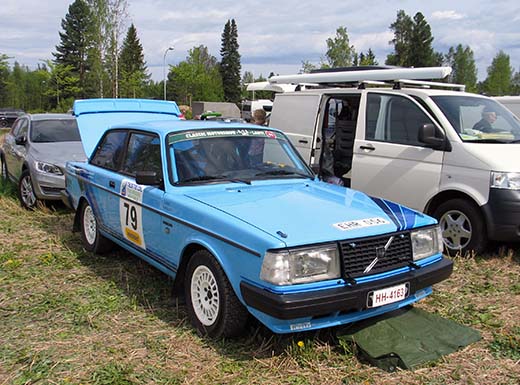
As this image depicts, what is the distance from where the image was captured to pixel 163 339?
3857 mm

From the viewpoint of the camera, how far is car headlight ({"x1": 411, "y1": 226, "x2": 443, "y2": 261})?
385cm

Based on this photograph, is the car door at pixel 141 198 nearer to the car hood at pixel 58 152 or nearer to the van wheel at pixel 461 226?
the van wheel at pixel 461 226

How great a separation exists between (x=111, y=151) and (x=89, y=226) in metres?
1.08

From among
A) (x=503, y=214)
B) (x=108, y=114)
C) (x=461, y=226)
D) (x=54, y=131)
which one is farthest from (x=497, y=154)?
(x=54, y=131)

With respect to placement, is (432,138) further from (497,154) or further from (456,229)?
(456,229)

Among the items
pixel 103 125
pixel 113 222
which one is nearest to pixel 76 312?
pixel 113 222

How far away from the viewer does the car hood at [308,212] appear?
3.41 meters

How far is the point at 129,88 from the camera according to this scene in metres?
43.8

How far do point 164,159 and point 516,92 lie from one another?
70.1 m

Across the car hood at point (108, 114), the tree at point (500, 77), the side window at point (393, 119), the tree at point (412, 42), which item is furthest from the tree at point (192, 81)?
the side window at point (393, 119)

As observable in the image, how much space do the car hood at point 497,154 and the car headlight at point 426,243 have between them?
1.88m

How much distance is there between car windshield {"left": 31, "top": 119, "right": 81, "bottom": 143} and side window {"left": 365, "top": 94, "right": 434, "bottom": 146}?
544 cm

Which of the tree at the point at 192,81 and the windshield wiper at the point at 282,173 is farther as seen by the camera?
the tree at the point at 192,81

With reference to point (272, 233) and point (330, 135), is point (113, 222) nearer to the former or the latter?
point (272, 233)
